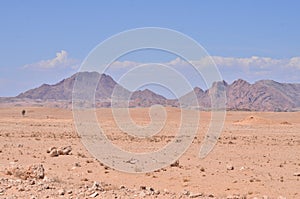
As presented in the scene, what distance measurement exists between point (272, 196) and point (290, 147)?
21779 mm

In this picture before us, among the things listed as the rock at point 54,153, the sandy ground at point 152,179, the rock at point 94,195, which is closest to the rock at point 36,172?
the sandy ground at point 152,179

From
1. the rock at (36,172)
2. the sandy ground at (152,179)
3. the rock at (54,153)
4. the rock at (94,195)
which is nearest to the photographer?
the rock at (94,195)

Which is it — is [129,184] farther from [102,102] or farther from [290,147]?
[102,102]

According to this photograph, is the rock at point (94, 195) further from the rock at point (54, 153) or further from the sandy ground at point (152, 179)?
the rock at point (54, 153)

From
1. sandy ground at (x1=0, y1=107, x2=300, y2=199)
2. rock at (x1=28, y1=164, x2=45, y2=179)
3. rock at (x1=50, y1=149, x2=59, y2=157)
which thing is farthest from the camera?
rock at (x1=50, y1=149, x2=59, y2=157)

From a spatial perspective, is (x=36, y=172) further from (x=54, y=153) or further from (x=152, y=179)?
(x=54, y=153)

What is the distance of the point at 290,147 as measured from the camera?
124 ft

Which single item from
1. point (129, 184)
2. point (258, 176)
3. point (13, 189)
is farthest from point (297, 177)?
point (13, 189)

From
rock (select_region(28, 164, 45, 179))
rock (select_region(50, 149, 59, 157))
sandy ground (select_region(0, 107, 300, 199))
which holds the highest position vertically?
rock (select_region(50, 149, 59, 157))

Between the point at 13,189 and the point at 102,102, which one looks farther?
the point at 102,102

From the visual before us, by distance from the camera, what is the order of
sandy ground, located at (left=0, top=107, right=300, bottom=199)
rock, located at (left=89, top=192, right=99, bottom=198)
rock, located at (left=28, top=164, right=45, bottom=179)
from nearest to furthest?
rock, located at (left=89, top=192, right=99, bottom=198) < sandy ground, located at (left=0, top=107, right=300, bottom=199) < rock, located at (left=28, top=164, right=45, bottom=179)

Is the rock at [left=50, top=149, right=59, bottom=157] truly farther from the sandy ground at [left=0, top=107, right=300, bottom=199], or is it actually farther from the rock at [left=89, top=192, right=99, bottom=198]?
the rock at [left=89, top=192, right=99, bottom=198]

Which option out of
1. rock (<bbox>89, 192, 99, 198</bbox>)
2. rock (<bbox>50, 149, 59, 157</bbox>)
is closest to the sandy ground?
rock (<bbox>89, 192, 99, 198</bbox>)

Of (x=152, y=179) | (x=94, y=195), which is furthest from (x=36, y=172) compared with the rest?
(x=152, y=179)
